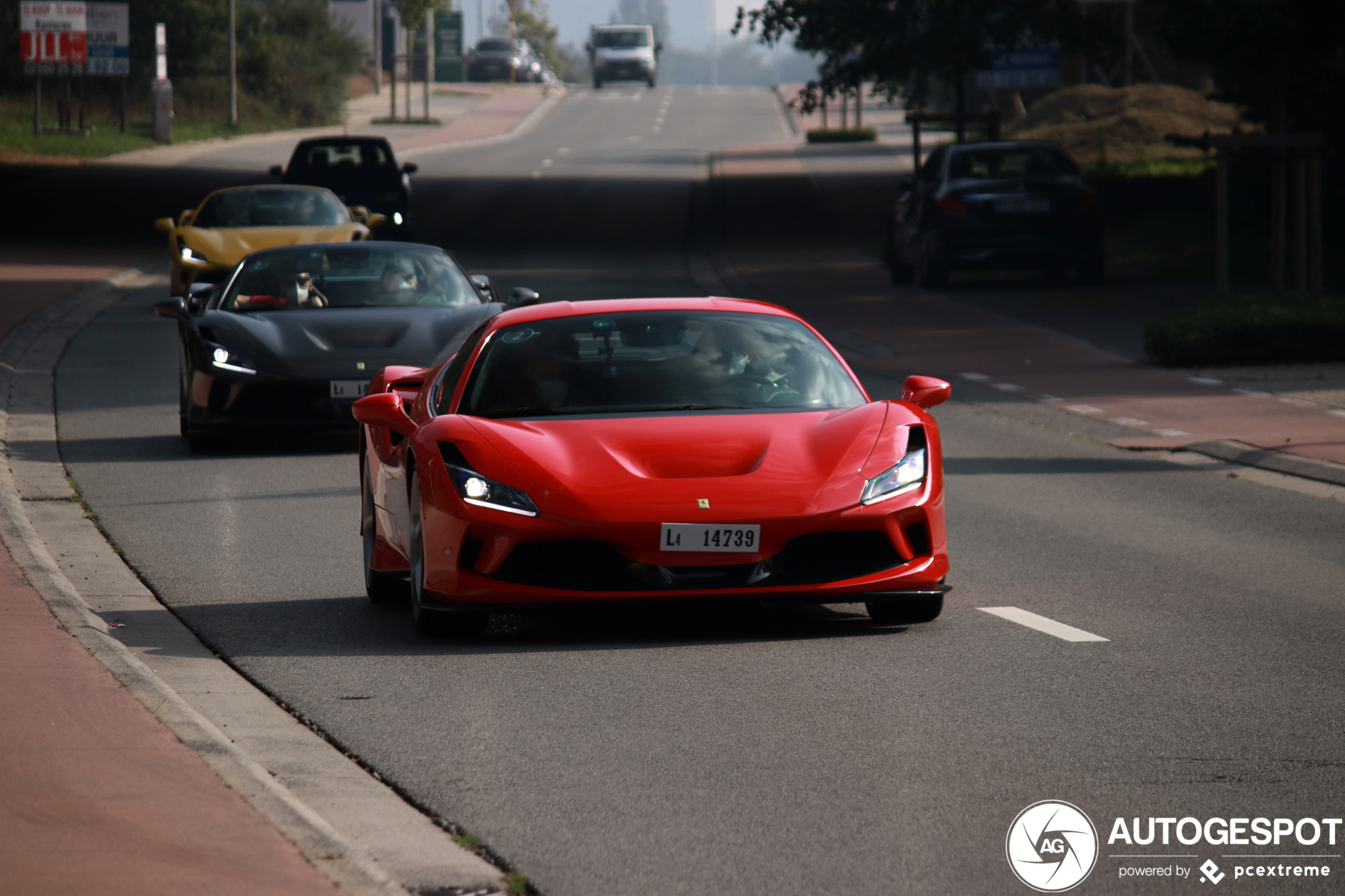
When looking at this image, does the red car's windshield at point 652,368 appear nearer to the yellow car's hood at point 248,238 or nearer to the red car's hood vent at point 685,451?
the red car's hood vent at point 685,451

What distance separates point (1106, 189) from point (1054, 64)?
6.72 metres

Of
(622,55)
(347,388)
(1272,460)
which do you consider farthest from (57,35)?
(622,55)

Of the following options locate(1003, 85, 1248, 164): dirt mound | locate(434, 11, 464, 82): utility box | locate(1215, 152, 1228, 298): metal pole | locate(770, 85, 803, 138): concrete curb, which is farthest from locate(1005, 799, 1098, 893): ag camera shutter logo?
locate(434, 11, 464, 82): utility box

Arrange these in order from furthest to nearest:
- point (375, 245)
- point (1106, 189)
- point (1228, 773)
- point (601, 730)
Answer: point (1106, 189) < point (375, 245) < point (601, 730) < point (1228, 773)

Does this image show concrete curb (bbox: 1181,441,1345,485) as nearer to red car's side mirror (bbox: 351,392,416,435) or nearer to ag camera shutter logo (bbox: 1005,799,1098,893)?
red car's side mirror (bbox: 351,392,416,435)

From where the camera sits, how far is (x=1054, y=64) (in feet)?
137

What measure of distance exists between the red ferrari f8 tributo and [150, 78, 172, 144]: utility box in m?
51.3

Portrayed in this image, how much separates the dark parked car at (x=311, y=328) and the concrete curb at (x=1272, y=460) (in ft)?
15.3

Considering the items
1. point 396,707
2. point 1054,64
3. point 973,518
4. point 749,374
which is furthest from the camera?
point 1054,64

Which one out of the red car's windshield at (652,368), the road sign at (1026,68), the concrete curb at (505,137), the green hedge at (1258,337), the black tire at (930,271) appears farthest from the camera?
the concrete curb at (505,137)

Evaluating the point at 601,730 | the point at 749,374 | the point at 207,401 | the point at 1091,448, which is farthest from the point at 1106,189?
the point at 601,730

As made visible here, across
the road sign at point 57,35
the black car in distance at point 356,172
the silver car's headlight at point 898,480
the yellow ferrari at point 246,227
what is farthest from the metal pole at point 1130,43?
the silver car's headlight at point 898,480

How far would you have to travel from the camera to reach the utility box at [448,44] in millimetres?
101688

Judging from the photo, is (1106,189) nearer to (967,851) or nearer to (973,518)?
(973,518)
